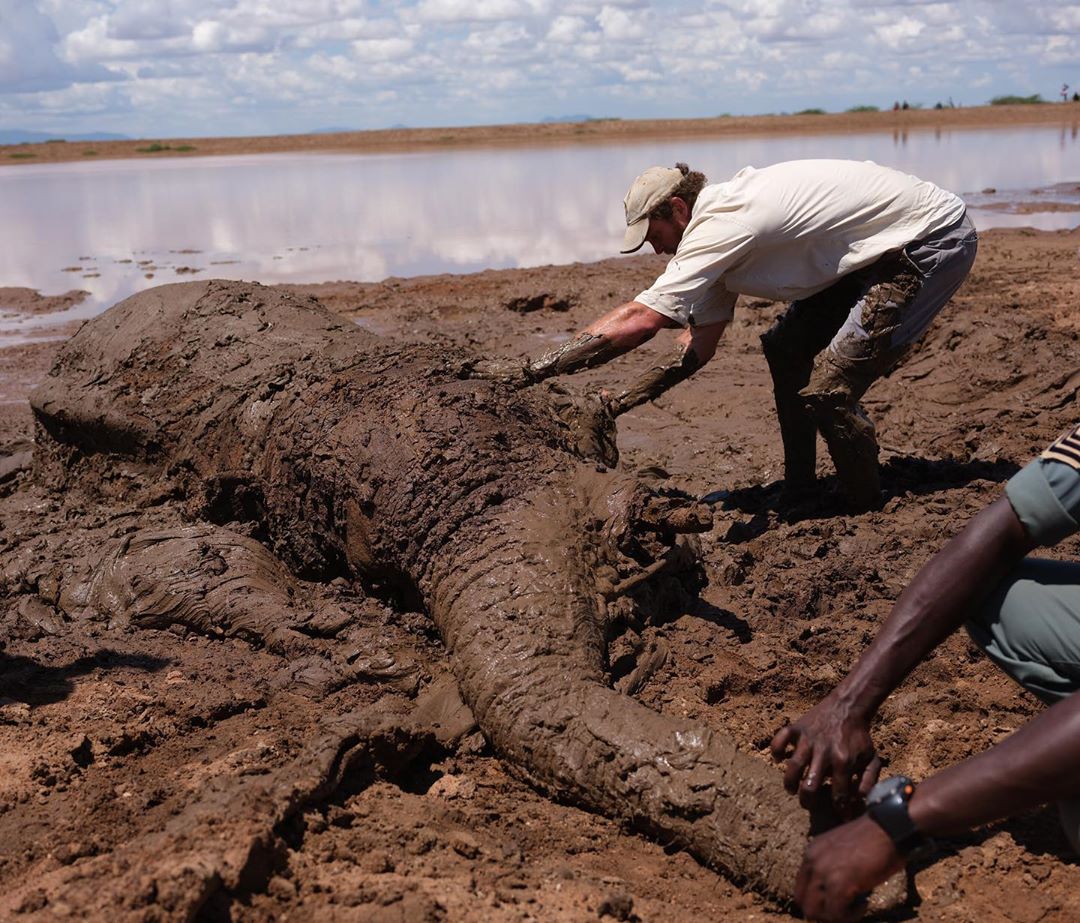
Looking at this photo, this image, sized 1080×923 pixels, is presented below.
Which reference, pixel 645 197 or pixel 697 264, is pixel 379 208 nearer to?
pixel 645 197

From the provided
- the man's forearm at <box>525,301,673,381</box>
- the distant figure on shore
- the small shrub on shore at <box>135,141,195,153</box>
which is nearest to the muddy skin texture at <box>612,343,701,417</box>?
the distant figure on shore

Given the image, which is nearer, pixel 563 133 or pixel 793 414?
pixel 793 414

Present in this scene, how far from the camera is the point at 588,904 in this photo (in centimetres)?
275

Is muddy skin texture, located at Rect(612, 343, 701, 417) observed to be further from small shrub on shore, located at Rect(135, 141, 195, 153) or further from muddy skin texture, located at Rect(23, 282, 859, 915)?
small shrub on shore, located at Rect(135, 141, 195, 153)

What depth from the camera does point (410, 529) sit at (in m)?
4.15

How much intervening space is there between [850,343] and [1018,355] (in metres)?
2.73

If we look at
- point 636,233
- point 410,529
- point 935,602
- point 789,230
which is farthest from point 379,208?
point 935,602

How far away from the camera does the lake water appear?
15.2 metres

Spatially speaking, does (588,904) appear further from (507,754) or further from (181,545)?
(181,545)

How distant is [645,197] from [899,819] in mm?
3441

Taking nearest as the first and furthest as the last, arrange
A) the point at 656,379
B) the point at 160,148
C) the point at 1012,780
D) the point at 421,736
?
the point at 1012,780
the point at 421,736
the point at 656,379
the point at 160,148

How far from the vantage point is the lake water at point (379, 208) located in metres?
15.2

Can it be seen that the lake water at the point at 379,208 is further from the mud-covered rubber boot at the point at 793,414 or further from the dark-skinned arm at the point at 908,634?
the dark-skinned arm at the point at 908,634

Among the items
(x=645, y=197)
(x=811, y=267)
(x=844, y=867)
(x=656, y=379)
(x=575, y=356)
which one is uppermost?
(x=645, y=197)
